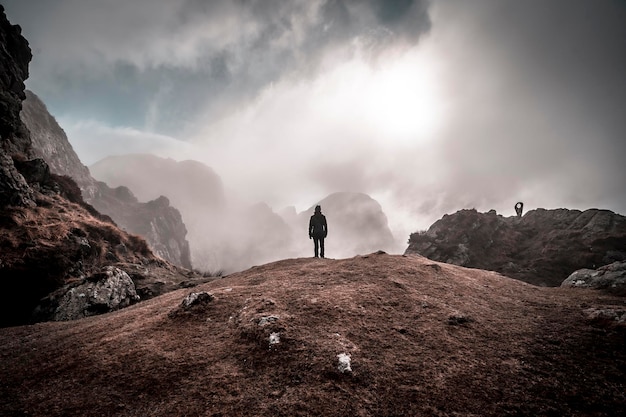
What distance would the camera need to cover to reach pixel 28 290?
18.4 metres

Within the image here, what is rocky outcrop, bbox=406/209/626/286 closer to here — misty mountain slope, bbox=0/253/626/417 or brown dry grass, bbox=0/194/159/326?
misty mountain slope, bbox=0/253/626/417

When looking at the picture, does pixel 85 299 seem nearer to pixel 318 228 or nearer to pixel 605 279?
pixel 318 228

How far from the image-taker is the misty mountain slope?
6.46 metres

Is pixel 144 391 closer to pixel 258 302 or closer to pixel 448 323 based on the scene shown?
pixel 258 302

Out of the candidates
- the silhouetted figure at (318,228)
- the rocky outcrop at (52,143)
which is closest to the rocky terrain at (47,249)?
the silhouetted figure at (318,228)

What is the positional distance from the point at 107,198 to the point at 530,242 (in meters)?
192

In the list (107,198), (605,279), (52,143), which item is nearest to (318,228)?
(605,279)

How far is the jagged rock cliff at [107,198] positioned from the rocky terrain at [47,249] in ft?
248

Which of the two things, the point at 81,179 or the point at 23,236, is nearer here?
the point at 23,236

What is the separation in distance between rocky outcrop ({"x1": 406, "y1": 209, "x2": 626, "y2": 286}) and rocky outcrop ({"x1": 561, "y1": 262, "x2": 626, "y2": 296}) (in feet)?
87.1

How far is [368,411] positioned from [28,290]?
2368 cm

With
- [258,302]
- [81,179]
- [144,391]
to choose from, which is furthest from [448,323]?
[81,179]

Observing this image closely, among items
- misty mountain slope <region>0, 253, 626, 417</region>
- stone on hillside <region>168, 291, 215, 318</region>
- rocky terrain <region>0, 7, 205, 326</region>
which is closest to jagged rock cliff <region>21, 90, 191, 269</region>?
rocky terrain <region>0, 7, 205, 326</region>

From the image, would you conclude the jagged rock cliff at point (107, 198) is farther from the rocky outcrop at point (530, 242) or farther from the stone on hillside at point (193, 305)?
the stone on hillside at point (193, 305)
